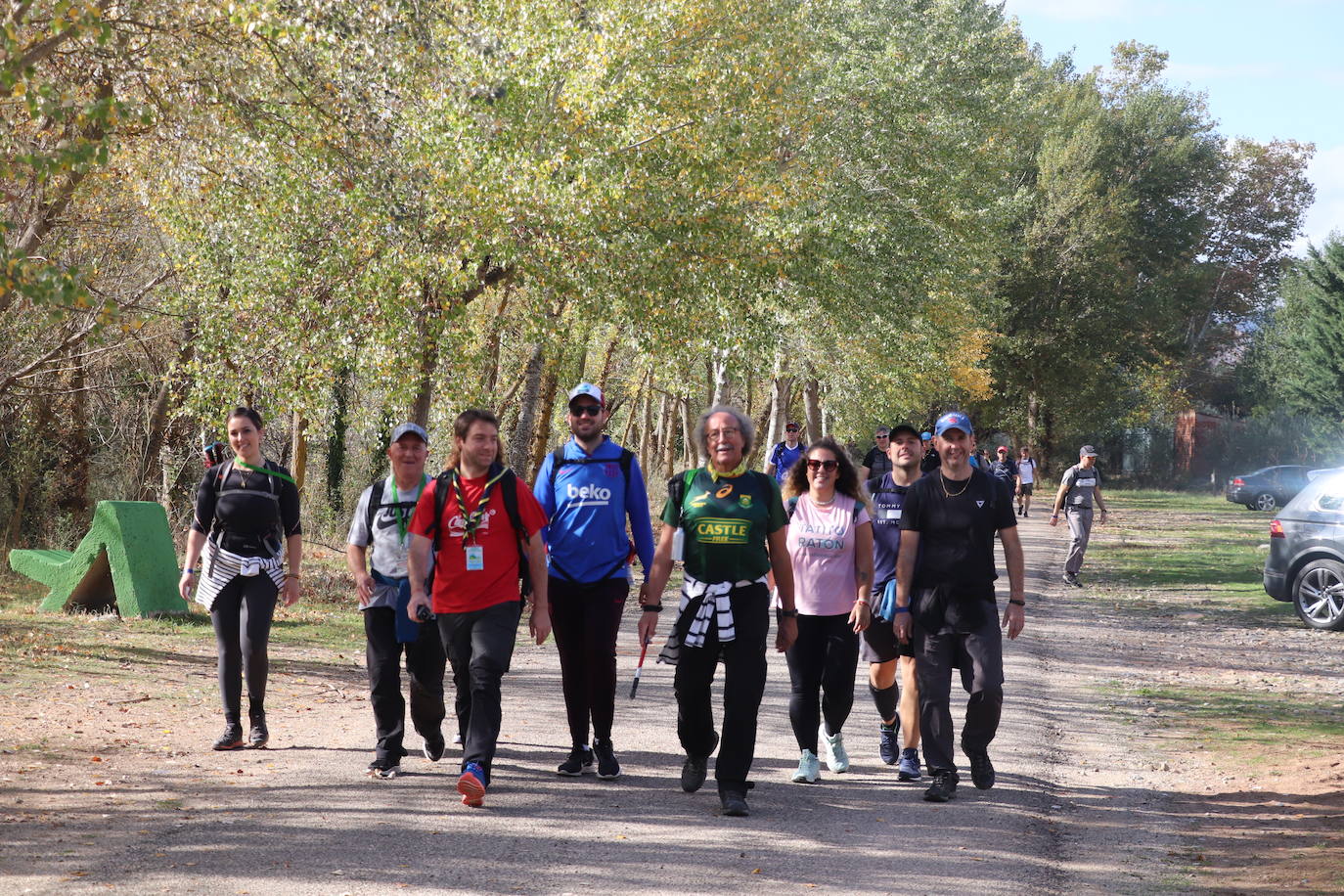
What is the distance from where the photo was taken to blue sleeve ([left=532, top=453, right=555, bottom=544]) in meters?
7.17

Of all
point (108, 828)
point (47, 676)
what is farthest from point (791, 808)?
point (47, 676)

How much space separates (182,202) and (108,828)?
Result: 8776 millimetres


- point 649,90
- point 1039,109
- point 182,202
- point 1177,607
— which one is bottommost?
point 1177,607

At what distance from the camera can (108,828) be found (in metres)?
6.01

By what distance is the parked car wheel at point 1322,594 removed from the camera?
1532 cm

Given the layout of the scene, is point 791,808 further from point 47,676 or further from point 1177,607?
point 1177,607

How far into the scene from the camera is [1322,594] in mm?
15531

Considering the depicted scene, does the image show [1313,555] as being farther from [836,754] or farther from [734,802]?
[734,802]

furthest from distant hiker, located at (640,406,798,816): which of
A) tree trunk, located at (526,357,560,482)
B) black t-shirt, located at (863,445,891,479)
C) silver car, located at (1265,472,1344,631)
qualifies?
tree trunk, located at (526,357,560,482)

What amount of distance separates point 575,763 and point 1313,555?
1100 centimetres

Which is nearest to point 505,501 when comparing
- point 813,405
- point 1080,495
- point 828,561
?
point 828,561

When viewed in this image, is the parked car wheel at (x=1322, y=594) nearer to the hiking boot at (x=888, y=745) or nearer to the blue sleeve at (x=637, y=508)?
the hiking boot at (x=888, y=745)

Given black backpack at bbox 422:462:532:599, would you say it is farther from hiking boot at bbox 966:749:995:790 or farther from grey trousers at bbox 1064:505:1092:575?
grey trousers at bbox 1064:505:1092:575

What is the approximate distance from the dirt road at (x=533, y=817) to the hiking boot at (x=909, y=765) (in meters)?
0.11
